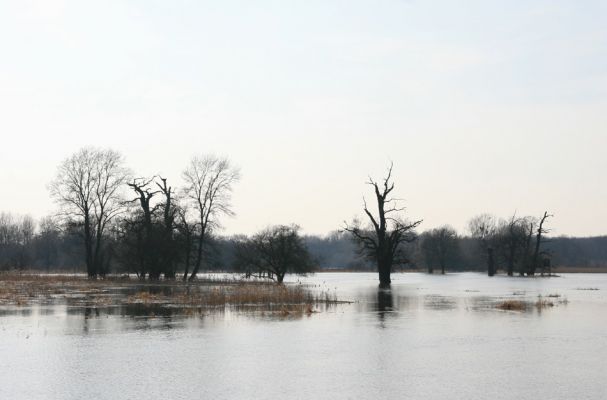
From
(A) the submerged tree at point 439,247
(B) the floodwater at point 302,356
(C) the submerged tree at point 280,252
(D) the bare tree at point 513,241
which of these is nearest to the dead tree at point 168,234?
(C) the submerged tree at point 280,252

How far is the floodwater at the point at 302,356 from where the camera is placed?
44.7 feet

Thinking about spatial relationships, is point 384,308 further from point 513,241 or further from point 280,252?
point 513,241

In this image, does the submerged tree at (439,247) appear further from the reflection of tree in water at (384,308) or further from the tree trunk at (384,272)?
the reflection of tree in water at (384,308)

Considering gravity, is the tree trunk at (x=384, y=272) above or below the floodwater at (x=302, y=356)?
above

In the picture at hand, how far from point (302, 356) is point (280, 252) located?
4746 cm

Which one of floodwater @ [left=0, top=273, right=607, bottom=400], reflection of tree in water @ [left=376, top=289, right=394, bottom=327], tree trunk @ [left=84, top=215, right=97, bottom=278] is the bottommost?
floodwater @ [left=0, top=273, right=607, bottom=400]

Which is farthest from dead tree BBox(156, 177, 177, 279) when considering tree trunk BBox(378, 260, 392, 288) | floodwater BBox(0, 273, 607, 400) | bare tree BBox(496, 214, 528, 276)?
→ bare tree BBox(496, 214, 528, 276)

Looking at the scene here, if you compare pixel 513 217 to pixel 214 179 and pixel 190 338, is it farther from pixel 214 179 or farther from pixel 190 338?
pixel 190 338

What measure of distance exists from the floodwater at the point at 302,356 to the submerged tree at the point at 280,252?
35.5 metres

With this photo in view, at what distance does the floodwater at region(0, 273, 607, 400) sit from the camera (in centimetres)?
1362

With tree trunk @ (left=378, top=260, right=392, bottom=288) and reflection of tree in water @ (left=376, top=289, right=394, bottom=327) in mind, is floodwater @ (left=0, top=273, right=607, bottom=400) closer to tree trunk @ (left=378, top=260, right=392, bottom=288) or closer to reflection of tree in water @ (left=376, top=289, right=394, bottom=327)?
reflection of tree in water @ (left=376, top=289, right=394, bottom=327)

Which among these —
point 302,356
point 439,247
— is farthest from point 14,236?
point 302,356

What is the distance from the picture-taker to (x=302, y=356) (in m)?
17.8

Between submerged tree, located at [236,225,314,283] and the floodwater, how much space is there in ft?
117
